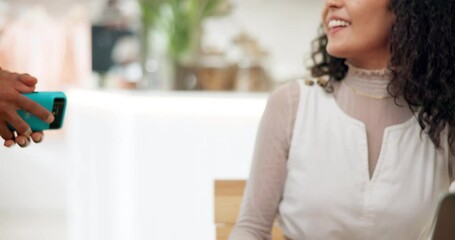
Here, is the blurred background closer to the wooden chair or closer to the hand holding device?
the wooden chair

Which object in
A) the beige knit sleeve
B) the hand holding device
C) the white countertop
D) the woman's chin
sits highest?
the woman's chin

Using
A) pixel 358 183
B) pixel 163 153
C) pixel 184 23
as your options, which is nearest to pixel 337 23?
pixel 358 183

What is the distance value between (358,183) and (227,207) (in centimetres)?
34

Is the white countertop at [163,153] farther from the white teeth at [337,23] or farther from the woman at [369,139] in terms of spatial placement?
the white teeth at [337,23]

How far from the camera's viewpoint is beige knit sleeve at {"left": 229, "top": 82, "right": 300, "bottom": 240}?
1085mm

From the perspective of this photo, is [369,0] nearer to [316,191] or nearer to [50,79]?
[316,191]

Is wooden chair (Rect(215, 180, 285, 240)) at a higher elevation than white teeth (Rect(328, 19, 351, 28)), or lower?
lower

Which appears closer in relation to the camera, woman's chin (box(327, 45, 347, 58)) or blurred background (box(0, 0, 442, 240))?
woman's chin (box(327, 45, 347, 58))

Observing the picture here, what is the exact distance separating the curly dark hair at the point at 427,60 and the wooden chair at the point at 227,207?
15.2 inches

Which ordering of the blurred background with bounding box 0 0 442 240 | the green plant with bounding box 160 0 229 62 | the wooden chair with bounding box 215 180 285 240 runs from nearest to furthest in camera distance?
the wooden chair with bounding box 215 180 285 240
the blurred background with bounding box 0 0 442 240
the green plant with bounding box 160 0 229 62

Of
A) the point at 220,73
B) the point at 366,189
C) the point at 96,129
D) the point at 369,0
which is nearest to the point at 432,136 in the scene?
the point at 366,189

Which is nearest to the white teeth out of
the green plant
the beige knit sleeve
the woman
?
the woman

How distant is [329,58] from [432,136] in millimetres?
245

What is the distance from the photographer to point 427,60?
104 cm
